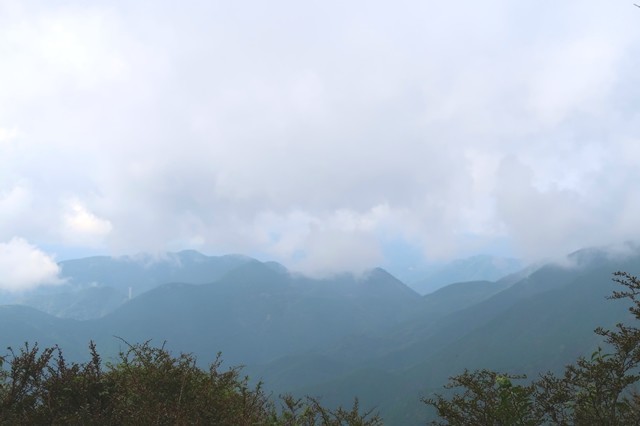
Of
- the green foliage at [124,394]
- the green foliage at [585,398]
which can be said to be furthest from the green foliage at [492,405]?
the green foliage at [124,394]

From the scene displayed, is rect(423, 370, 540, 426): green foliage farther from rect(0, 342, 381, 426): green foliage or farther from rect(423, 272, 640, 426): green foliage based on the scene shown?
rect(0, 342, 381, 426): green foliage

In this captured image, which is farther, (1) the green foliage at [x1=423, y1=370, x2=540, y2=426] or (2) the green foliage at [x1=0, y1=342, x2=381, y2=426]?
(2) the green foliage at [x1=0, y1=342, x2=381, y2=426]

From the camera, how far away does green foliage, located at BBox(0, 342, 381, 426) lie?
7.70 m

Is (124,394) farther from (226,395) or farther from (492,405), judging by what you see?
(492,405)

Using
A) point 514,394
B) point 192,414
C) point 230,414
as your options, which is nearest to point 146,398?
point 192,414

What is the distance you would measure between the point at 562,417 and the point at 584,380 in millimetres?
717

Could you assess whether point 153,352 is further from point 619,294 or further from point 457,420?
point 619,294

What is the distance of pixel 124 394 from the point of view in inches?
327

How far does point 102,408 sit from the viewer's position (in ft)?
28.1

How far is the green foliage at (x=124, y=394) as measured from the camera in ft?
25.3

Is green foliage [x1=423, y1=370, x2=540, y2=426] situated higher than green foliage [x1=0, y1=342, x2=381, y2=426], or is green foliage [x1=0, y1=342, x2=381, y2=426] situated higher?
green foliage [x1=0, y1=342, x2=381, y2=426]

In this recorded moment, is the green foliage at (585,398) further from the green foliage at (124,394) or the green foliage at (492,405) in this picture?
the green foliage at (124,394)

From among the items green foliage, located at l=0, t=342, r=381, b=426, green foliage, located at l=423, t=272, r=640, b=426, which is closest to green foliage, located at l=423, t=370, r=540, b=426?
green foliage, located at l=423, t=272, r=640, b=426

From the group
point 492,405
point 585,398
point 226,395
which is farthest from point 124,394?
point 585,398
